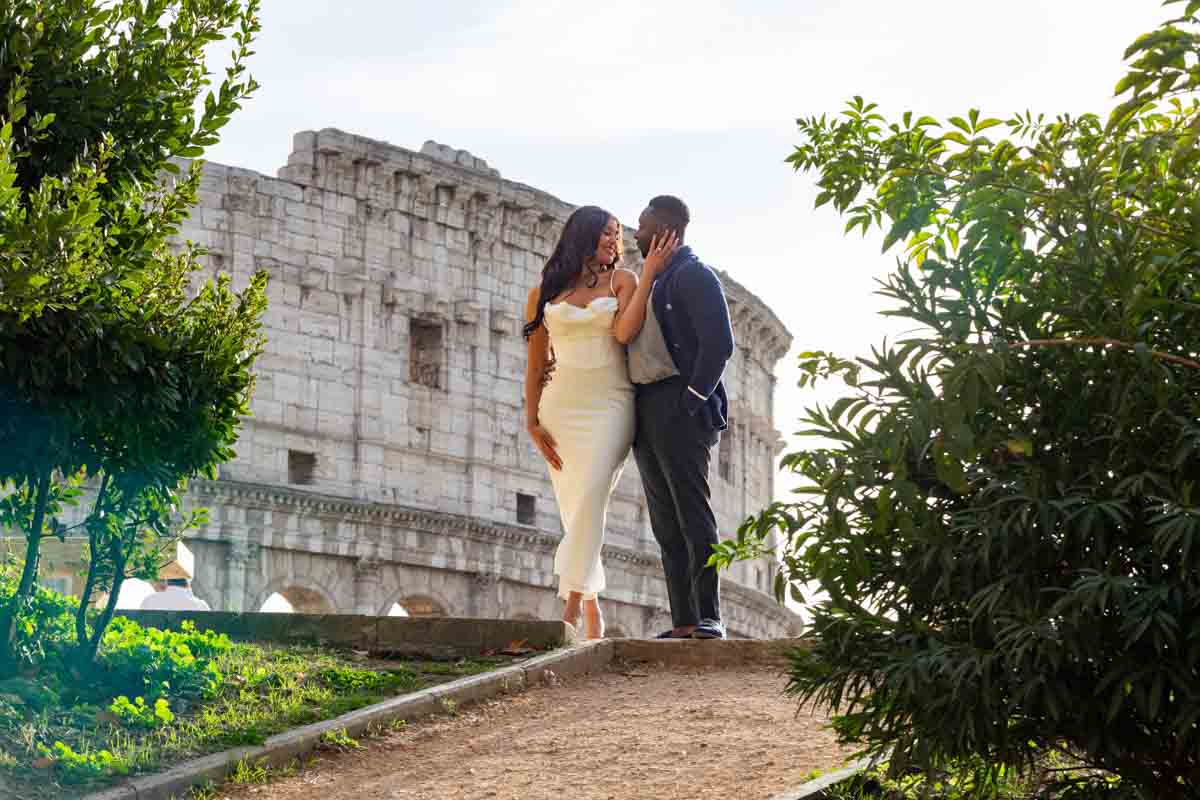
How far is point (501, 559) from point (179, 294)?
26.0 m

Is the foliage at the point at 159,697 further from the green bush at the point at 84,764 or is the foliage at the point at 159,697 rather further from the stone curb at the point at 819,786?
the stone curb at the point at 819,786

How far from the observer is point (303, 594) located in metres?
33.1

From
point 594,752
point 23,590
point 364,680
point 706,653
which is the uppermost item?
point 23,590

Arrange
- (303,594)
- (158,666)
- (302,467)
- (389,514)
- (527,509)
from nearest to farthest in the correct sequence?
(158,666)
(303,594)
(302,467)
(389,514)
(527,509)

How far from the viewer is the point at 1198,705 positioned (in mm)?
5629

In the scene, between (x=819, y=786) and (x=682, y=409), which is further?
(x=682, y=409)

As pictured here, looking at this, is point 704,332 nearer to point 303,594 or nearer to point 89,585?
point 89,585

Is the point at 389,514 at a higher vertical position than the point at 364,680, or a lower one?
higher

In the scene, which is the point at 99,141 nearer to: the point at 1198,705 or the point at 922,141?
the point at 922,141

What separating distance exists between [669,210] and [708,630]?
229cm

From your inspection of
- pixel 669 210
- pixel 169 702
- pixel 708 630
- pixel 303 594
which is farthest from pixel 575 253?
pixel 303 594

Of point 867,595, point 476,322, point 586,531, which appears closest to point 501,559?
point 476,322

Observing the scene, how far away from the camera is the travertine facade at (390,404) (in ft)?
109

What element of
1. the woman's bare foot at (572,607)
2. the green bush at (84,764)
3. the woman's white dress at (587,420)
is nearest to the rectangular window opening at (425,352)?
the woman's bare foot at (572,607)
